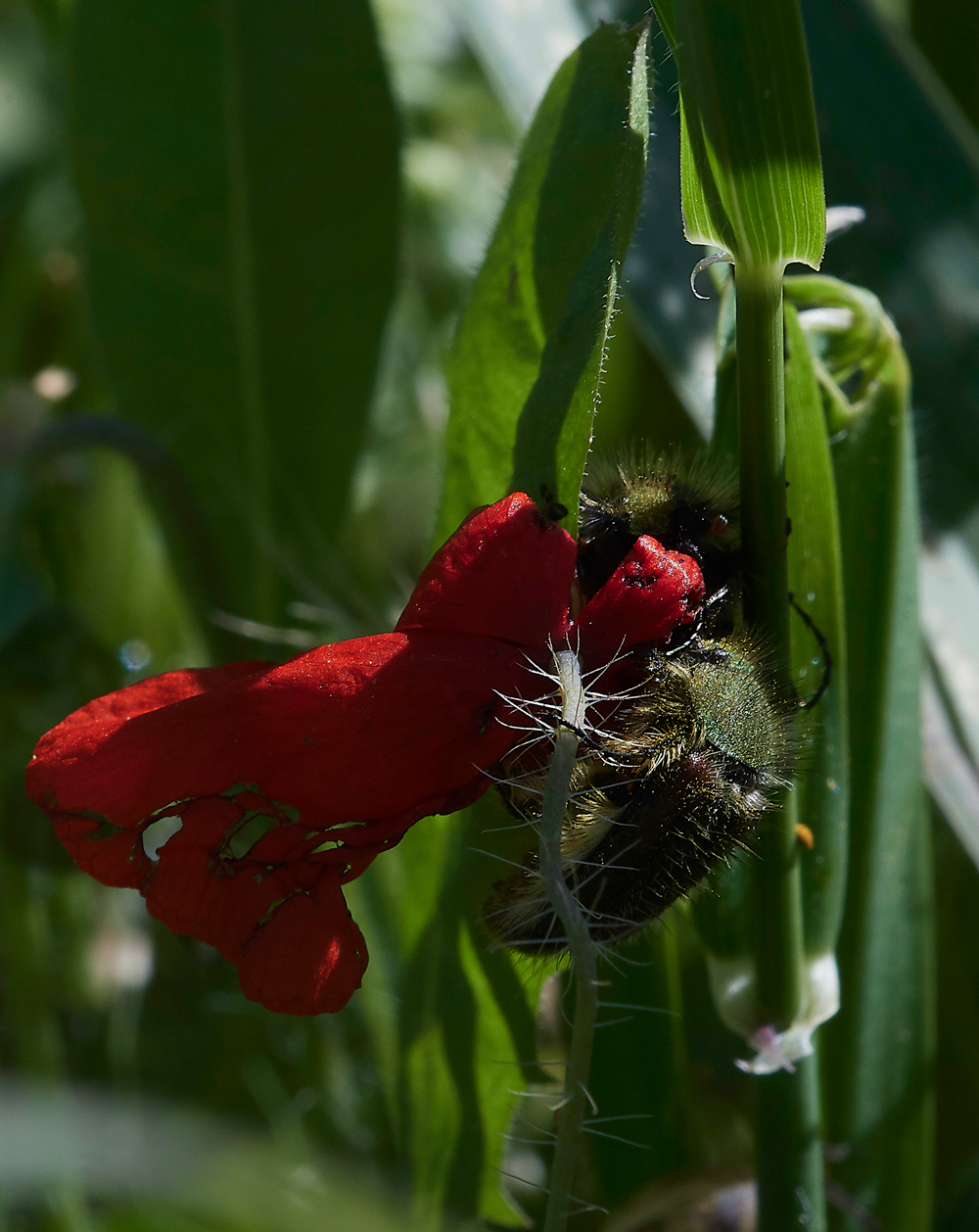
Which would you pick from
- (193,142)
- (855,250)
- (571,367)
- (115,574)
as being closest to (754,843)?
(571,367)

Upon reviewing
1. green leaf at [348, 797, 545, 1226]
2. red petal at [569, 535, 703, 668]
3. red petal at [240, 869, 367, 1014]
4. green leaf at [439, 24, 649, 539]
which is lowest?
green leaf at [348, 797, 545, 1226]

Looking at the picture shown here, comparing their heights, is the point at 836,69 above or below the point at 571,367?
above

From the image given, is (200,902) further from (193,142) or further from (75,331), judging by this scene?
(75,331)

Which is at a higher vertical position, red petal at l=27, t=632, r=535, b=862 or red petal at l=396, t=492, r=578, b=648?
red petal at l=396, t=492, r=578, b=648

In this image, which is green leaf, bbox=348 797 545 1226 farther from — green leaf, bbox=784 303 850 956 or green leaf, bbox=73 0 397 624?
green leaf, bbox=73 0 397 624

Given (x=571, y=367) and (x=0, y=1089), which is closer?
(x=571, y=367)

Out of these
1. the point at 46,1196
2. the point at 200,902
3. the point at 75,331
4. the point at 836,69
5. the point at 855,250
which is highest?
the point at 836,69

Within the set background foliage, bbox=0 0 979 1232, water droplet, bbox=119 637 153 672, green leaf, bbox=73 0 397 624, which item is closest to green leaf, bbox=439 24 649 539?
background foliage, bbox=0 0 979 1232

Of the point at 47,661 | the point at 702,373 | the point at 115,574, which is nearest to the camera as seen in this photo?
the point at 702,373
